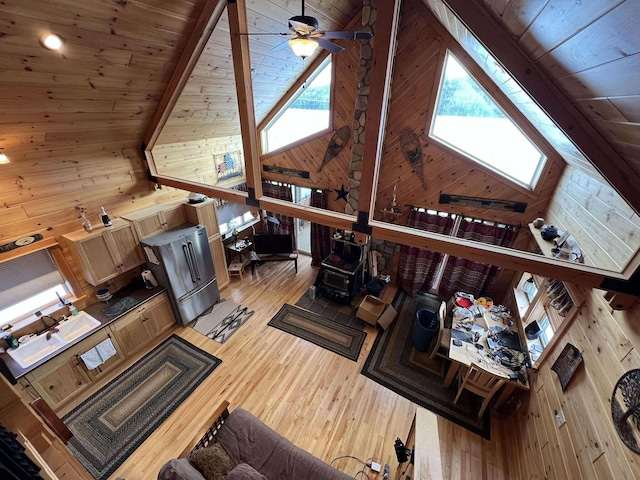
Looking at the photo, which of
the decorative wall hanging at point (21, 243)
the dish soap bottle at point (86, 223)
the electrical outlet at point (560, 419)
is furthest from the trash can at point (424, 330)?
the decorative wall hanging at point (21, 243)

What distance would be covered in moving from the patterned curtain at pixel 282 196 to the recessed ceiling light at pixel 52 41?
4.23m

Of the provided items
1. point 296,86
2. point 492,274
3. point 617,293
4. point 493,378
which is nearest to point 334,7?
point 296,86

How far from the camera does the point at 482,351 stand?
3531 mm

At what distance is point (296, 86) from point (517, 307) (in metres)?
5.67

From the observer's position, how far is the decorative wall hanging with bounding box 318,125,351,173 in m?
5.06

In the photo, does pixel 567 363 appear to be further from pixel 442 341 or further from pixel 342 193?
pixel 342 193

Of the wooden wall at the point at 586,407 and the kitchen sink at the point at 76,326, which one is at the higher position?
the wooden wall at the point at 586,407

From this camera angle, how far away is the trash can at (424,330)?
4176 millimetres

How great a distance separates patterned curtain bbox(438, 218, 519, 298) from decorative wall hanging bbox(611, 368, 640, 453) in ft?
9.30

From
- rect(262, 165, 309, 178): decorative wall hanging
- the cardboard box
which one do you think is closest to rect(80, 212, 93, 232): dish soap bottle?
rect(262, 165, 309, 178): decorative wall hanging

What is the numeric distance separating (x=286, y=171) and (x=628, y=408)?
5798 mm

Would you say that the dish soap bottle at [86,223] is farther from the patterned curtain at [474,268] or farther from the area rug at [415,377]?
the patterned curtain at [474,268]

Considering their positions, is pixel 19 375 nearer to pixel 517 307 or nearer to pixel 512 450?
pixel 512 450

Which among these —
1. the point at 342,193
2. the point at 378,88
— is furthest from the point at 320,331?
the point at 378,88
